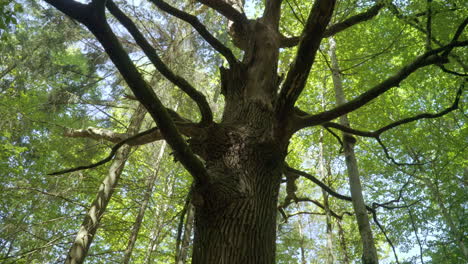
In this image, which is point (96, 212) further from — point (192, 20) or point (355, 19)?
point (355, 19)

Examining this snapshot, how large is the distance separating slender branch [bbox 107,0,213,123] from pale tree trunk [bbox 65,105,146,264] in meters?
3.92

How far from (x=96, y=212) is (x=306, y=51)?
497 centimetres

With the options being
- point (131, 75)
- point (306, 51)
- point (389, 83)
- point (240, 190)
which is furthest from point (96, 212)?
point (389, 83)

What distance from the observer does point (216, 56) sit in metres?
6.72

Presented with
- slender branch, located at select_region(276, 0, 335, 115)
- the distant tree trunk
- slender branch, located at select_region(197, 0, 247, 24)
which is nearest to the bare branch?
the distant tree trunk

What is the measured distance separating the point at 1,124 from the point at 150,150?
3.12m

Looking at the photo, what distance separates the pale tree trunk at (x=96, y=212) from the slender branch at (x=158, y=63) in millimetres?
3917

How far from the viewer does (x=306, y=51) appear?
1.71m

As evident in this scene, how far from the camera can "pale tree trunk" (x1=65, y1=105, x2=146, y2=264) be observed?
4734 millimetres

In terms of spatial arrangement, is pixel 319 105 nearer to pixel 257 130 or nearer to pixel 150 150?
pixel 150 150

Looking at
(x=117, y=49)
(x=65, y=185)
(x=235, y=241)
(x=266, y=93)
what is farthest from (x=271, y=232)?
(x=65, y=185)

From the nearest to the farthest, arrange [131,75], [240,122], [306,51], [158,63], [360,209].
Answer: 1. [131,75]
2. [306,51]
3. [158,63]
4. [240,122]
5. [360,209]

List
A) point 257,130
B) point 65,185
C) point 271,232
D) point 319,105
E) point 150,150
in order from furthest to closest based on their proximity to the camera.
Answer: point 319,105, point 150,150, point 65,185, point 257,130, point 271,232

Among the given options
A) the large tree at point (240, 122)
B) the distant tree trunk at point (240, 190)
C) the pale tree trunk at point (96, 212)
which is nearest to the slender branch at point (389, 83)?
the large tree at point (240, 122)
